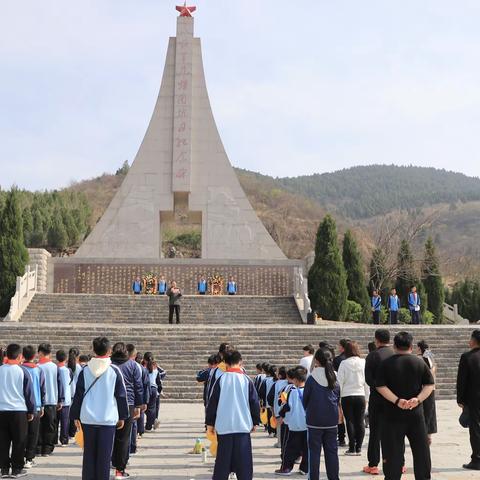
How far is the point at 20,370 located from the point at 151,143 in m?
20.4

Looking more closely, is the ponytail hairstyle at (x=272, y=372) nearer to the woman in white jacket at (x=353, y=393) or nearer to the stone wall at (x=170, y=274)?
the woman in white jacket at (x=353, y=393)

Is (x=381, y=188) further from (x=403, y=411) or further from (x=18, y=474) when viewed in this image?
(x=403, y=411)

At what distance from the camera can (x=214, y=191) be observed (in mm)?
25078

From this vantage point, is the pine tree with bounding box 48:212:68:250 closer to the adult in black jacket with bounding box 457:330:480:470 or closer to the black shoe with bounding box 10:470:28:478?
the black shoe with bounding box 10:470:28:478

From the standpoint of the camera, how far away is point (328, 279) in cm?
2039

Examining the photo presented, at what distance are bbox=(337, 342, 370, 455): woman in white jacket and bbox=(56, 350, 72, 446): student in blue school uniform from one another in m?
2.72

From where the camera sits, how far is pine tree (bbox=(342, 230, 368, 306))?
76.4 feet

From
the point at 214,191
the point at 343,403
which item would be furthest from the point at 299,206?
the point at 343,403

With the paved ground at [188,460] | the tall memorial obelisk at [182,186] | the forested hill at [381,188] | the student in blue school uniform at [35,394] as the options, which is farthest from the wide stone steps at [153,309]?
the forested hill at [381,188]

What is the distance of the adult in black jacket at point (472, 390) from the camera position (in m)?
5.74

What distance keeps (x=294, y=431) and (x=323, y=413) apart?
81 cm

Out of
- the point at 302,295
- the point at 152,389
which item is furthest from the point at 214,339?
the point at 152,389

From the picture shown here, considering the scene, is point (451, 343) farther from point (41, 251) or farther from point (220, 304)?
point (41, 251)

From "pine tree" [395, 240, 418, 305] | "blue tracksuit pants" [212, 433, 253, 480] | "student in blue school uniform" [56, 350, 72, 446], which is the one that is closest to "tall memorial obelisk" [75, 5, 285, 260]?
"pine tree" [395, 240, 418, 305]
